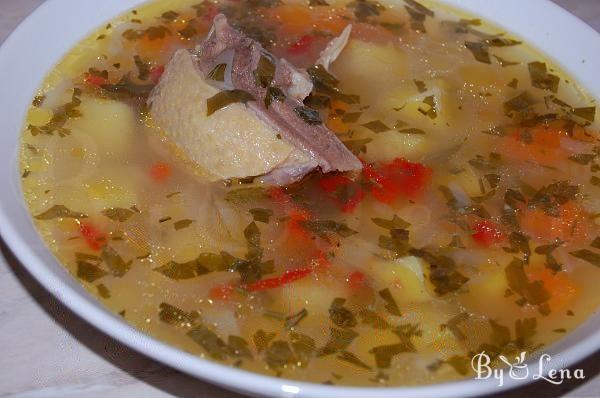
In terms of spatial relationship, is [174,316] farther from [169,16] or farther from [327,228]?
[169,16]

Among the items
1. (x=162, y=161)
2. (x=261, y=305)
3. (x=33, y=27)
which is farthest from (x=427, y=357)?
(x=33, y=27)

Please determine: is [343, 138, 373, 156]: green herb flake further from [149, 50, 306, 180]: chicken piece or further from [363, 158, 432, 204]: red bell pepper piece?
[149, 50, 306, 180]: chicken piece

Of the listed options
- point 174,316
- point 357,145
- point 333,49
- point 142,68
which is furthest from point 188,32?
point 174,316

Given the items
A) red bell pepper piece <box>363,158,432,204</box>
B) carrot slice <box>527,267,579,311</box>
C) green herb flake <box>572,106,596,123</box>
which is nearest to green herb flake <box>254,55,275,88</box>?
red bell pepper piece <box>363,158,432,204</box>

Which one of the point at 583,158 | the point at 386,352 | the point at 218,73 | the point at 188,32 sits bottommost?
the point at 386,352

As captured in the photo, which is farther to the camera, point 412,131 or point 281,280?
point 412,131

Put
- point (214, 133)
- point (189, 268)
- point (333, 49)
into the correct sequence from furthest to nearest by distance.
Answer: point (333, 49), point (214, 133), point (189, 268)
